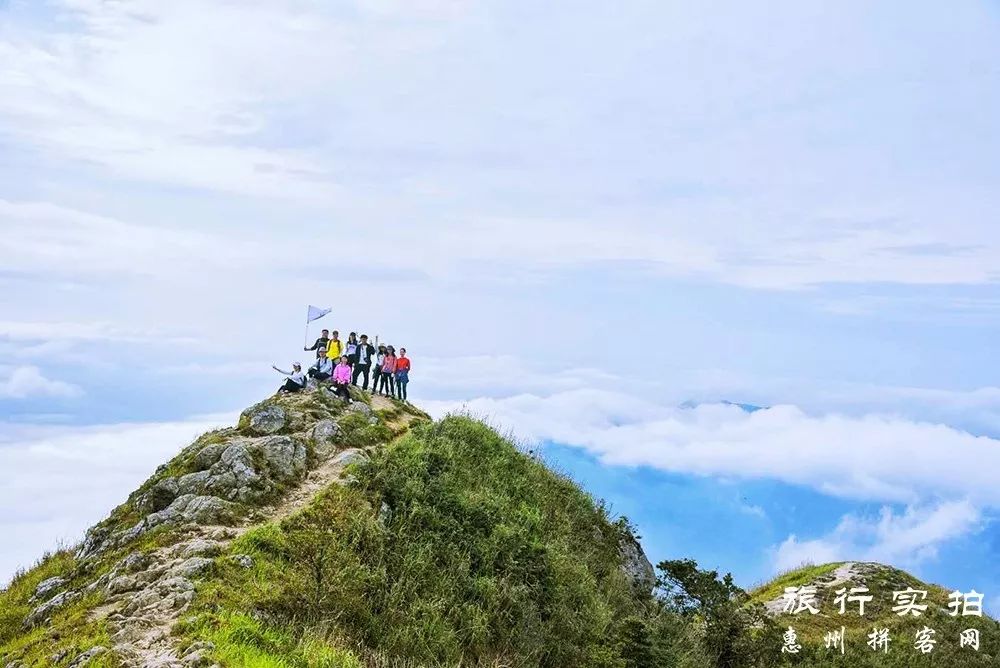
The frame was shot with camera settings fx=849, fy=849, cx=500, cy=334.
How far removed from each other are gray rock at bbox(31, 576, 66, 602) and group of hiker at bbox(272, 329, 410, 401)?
34.5ft

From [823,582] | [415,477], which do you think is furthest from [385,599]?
[823,582]

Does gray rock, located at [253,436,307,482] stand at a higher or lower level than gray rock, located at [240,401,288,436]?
lower

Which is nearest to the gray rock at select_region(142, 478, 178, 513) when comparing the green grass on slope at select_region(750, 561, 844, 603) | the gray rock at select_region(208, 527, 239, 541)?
the gray rock at select_region(208, 527, 239, 541)

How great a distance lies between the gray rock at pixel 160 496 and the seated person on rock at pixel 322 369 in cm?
929

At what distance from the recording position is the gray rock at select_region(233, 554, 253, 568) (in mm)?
17300

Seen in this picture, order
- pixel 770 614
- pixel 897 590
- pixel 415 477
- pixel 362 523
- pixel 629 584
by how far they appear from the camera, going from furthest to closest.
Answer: pixel 897 590
pixel 770 614
pixel 629 584
pixel 415 477
pixel 362 523

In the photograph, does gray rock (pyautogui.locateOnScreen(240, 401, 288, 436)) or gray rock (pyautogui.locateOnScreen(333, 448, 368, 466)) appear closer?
gray rock (pyautogui.locateOnScreen(333, 448, 368, 466))

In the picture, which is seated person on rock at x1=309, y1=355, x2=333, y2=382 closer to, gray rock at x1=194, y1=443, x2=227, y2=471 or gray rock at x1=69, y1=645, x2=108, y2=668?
gray rock at x1=194, y1=443, x2=227, y2=471

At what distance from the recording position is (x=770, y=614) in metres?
32.2

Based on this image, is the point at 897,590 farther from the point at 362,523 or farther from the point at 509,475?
the point at 362,523

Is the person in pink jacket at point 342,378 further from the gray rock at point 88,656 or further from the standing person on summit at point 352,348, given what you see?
the gray rock at point 88,656

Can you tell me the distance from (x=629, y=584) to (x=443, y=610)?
9.49m

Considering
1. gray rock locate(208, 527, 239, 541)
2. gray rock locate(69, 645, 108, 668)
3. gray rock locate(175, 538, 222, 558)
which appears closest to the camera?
gray rock locate(69, 645, 108, 668)

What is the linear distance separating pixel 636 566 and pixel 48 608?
676 inches
